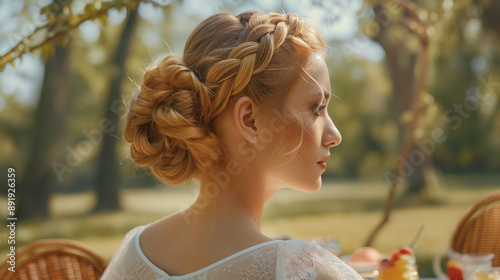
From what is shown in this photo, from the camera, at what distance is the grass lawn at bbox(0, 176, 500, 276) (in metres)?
5.46

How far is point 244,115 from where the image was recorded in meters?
0.96

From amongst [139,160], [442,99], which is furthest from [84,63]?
[139,160]

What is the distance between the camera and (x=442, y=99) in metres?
6.00

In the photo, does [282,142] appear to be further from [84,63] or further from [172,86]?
[84,63]

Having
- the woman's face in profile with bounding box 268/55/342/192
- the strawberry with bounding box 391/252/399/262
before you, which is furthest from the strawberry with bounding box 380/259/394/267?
the woman's face in profile with bounding box 268/55/342/192

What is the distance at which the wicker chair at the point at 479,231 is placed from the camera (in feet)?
6.33

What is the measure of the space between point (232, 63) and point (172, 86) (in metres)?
0.15

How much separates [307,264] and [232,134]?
28cm

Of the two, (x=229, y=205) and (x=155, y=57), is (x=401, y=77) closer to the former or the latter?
(x=155, y=57)

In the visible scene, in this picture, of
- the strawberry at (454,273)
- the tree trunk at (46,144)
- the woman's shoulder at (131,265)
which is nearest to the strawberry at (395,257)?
the strawberry at (454,273)

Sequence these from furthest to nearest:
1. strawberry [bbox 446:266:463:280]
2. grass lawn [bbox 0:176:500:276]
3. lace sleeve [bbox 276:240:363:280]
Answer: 1. grass lawn [bbox 0:176:500:276]
2. strawberry [bbox 446:266:463:280]
3. lace sleeve [bbox 276:240:363:280]

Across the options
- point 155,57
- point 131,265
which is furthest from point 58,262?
point 155,57

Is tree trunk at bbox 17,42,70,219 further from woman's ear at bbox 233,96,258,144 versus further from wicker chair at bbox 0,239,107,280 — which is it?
woman's ear at bbox 233,96,258,144

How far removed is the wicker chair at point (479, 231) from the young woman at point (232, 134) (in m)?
1.15
